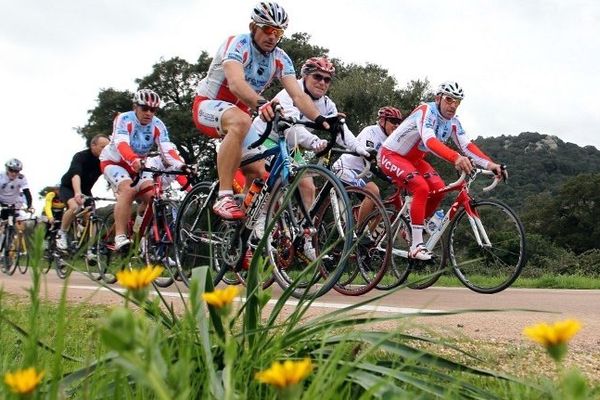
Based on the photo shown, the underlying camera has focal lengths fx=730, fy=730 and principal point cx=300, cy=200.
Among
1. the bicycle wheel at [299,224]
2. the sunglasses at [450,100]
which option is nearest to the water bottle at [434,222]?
the sunglasses at [450,100]

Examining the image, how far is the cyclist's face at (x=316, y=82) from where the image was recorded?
6.89 m

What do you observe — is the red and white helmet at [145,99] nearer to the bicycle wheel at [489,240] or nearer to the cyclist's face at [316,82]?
the cyclist's face at [316,82]

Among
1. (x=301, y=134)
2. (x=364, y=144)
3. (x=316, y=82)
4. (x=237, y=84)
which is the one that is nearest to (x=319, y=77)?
(x=316, y=82)

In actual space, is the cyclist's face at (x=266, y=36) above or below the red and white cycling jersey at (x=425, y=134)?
above

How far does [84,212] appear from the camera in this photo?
1128 centimetres

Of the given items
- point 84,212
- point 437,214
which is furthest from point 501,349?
point 84,212

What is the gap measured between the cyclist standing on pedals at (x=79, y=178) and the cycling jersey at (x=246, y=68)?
527 cm

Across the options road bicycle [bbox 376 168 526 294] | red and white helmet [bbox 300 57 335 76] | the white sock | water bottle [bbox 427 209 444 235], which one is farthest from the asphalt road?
red and white helmet [bbox 300 57 335 76]

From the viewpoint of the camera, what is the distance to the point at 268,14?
531 cm

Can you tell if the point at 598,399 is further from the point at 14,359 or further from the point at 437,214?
the point at 437,214

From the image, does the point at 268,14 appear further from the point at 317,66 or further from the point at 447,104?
the point at 447,104

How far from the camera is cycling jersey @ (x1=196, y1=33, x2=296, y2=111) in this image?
5.36 metres

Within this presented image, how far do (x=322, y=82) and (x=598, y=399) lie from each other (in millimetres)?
5635

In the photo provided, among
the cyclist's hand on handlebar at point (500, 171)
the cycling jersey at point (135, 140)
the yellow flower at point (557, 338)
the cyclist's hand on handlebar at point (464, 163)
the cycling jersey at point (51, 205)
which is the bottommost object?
the yellow flower at point (557, 338)
